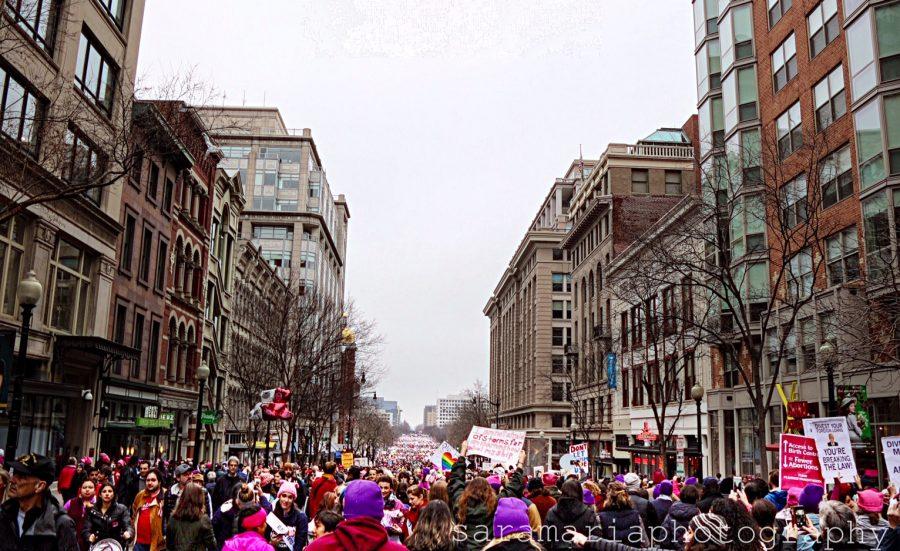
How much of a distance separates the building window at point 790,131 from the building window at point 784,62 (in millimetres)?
1607

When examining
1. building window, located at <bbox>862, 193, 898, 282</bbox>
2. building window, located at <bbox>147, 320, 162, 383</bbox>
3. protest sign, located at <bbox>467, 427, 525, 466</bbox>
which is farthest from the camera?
building window, located at <bbox>147, 320, 162, 383</bbox>

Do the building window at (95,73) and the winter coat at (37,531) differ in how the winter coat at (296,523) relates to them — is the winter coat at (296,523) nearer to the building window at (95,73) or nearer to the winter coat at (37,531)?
the winter coat at (37,531)

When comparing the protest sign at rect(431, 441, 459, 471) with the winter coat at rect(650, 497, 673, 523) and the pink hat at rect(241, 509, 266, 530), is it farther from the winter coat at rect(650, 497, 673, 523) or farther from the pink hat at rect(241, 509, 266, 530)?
the pink hat at rect(241, 509, 266, 530)

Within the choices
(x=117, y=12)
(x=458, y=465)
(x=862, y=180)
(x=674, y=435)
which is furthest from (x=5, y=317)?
(x=674, y=435)

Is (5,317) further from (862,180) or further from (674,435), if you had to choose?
(674,435)

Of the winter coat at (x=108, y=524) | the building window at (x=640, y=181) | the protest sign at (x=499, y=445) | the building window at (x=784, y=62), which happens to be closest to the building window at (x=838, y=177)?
the building window at (x=784, y=62)

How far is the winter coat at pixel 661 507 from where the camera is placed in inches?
449

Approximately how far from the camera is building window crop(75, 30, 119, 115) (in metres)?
27.0

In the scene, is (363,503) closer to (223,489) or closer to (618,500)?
(618,500)

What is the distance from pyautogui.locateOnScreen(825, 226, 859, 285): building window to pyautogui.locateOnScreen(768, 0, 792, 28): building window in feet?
41.1

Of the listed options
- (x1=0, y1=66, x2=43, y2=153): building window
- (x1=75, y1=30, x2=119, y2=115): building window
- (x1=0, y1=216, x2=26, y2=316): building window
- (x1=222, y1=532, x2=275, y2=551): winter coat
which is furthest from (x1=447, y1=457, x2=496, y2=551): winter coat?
(x1=75, y1=30, x2=119, y2=115): building window

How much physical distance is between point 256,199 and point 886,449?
109926 mm

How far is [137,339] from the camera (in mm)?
35125

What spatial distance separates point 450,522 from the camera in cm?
700
